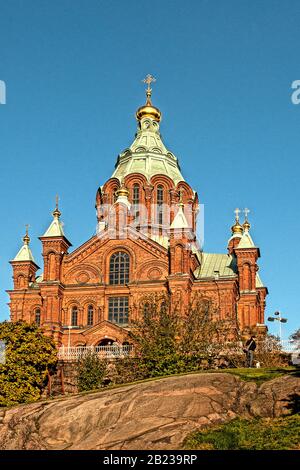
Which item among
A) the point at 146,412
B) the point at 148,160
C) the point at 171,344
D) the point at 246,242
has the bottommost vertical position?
the point at 146,412

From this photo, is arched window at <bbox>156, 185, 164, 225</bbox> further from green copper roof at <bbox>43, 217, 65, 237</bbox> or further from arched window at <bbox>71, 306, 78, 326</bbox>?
arched window at <bbox>71, 306, 78, 326</bbox>

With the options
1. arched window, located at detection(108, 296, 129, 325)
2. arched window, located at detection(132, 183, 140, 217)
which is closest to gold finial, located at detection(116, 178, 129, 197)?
arched window, located at detection(132, 183, 140, 217)

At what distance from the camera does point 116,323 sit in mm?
63562

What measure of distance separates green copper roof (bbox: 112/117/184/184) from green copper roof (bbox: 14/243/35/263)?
11176mm

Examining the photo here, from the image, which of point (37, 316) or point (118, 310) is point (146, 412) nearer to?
point (118, 310)

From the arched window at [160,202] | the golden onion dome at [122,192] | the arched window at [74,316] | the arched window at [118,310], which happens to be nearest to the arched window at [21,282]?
the arched window at [74,316]

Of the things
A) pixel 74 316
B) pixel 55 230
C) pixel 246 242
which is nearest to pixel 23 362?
pixel 74 316

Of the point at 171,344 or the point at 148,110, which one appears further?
the point at 148,110

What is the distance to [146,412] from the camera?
3366cm

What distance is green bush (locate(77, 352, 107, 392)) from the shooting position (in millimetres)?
50625

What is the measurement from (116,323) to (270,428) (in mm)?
33085

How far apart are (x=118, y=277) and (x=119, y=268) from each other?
756mm
